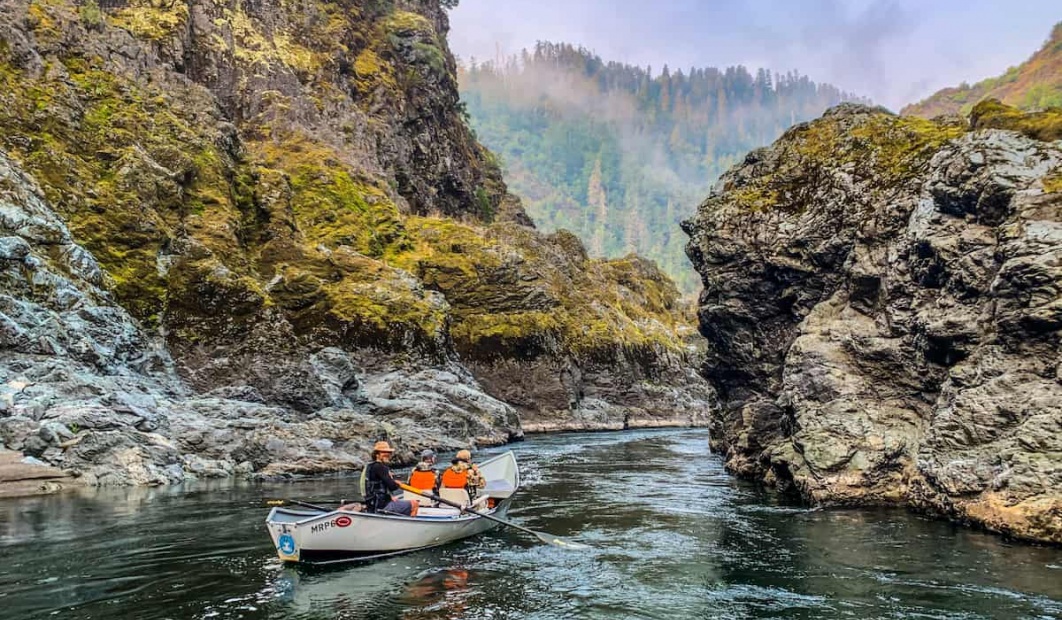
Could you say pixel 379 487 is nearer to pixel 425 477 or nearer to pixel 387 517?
pixel 387 517

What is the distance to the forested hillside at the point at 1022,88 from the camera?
58.8 metres

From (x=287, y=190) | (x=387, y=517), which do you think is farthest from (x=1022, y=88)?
(x=387, y=517)

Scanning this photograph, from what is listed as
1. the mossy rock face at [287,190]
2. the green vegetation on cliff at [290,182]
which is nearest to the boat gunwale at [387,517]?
the mossy rock face at [287,190]

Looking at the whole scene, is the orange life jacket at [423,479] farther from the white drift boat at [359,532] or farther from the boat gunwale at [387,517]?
the boat gunwale at [387,517]

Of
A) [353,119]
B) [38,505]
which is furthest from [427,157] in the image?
Answer: [38,505]

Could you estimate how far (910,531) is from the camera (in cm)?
2011

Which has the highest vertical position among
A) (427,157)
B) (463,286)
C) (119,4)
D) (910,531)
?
(119,4)

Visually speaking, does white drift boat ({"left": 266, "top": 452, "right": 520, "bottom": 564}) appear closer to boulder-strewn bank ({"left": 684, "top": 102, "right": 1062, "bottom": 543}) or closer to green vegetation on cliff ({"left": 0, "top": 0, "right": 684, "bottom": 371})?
boulder-strewn bank ({"left": 684, "top": 102, "right": 1062, "bottom": 543})

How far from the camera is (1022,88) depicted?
6762 cm

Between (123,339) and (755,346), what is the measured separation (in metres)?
31.6

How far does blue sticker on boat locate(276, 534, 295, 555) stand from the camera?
52.1 ft

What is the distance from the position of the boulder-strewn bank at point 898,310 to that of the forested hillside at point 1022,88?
21807mm

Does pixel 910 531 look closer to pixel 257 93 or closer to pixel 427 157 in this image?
pixel 257 93

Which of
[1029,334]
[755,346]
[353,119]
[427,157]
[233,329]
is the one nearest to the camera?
[1029,334]
